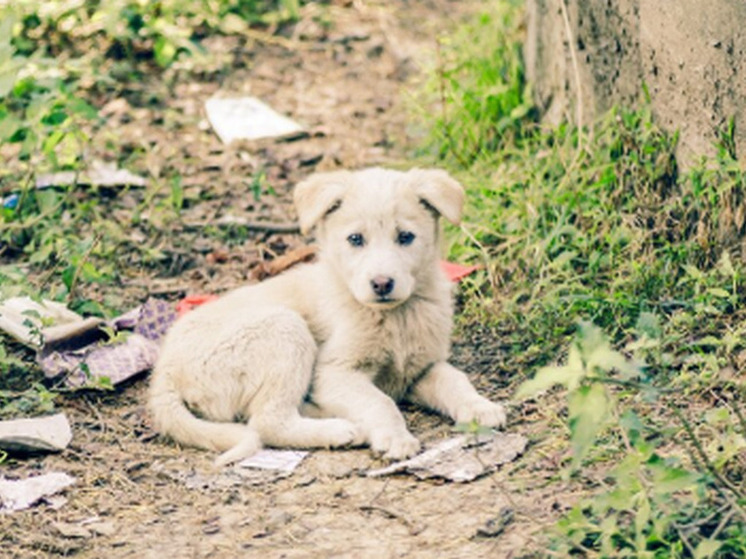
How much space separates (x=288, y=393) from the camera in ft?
15.6

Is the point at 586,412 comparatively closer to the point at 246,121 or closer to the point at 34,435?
the point at 34,435

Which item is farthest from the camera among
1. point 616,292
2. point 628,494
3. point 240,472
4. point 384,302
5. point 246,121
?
point 246,121

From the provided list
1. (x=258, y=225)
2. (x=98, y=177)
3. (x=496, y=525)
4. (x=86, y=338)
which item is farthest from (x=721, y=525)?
(x=98, y=177)

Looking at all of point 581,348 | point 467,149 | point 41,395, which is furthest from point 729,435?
point 467,149

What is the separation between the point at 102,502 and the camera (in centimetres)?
427

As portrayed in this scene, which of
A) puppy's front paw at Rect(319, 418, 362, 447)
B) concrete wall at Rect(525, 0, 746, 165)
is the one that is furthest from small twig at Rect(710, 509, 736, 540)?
concrete wall at Rect(525, 0, 746, 165)

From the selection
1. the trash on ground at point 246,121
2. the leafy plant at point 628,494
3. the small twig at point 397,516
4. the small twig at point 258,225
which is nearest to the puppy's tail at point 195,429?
the small twig at point 397,516

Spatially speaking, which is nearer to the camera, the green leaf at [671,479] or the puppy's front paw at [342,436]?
the green leaf at [671,479]

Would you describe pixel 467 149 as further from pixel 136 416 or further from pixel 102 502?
pixel 102 502

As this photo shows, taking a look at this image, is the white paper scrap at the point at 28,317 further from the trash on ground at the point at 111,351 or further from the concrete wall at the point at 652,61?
the concrete wall at the point at 652,61

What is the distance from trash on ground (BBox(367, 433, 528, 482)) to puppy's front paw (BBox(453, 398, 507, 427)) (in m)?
0.07

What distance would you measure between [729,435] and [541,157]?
279 cm

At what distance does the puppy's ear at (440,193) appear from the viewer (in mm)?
4973

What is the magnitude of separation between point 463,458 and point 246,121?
14.2ft
